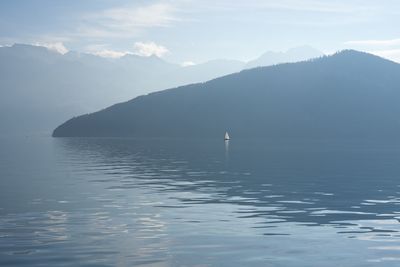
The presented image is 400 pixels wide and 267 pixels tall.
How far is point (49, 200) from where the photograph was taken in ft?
180

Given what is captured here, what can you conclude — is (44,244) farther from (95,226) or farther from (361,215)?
(361,215)

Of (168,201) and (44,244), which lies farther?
(168,201)

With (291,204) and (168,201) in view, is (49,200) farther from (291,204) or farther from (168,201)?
(291,204)

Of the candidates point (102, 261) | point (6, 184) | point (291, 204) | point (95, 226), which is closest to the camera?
point (102, 261)

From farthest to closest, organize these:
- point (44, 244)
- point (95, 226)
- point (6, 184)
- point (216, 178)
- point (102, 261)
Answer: point (216, 178) < point (6, 184) < point (95, 226) < point (44, 244) < point (102, 261)

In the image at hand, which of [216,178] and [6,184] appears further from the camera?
[216,178]

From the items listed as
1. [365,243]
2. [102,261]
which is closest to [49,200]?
[102,261]

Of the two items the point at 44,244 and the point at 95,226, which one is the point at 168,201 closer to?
the point at 95,226

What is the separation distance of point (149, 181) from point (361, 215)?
36.0 meters

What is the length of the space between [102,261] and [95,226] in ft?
34.9

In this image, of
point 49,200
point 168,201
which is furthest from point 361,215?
point 49,200

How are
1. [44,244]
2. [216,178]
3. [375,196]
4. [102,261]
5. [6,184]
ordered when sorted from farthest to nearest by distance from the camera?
[216,178], [6,184], [375,196], [44,244], [102,261]

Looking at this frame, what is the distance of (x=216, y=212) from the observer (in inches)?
1847

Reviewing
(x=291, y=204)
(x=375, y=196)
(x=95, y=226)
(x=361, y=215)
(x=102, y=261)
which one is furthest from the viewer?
(x=375, y=196)
